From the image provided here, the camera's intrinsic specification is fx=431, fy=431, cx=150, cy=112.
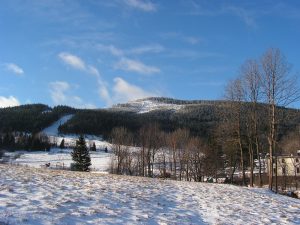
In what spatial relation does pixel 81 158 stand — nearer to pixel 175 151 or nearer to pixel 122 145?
pixel 122 145

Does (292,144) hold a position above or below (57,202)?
above

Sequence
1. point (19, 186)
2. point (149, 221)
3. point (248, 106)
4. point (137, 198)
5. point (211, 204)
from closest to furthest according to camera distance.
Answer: point (149, 221)
point (19, 186)
point (137, 198)
point (211, 204)
point (248, 106)

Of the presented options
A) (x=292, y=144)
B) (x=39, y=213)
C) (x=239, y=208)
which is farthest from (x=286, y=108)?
(x=292, y=144)

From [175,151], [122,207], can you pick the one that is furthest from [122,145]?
[122,207]

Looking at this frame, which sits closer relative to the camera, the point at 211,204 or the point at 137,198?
the point at 137,198

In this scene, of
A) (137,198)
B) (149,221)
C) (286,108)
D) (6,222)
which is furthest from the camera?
(286,108)

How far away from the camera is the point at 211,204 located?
66.9 feet

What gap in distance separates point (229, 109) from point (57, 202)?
28167 mm

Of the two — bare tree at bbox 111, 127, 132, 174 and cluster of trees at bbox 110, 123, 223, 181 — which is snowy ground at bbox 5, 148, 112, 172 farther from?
cluster of trees at bbox 110, 123, 223, 181

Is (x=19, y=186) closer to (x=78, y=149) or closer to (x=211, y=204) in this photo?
(x=211, y=204)

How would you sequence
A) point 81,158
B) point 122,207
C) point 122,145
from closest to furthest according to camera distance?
1. point 122,207
2. point 81,158
3. point 122,145

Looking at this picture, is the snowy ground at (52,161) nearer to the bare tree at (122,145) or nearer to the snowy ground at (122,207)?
the bare tree at (122,145)

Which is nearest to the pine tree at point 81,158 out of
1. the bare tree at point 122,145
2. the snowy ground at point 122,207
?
the bare tree at point 122,145

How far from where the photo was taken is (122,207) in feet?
53.5
